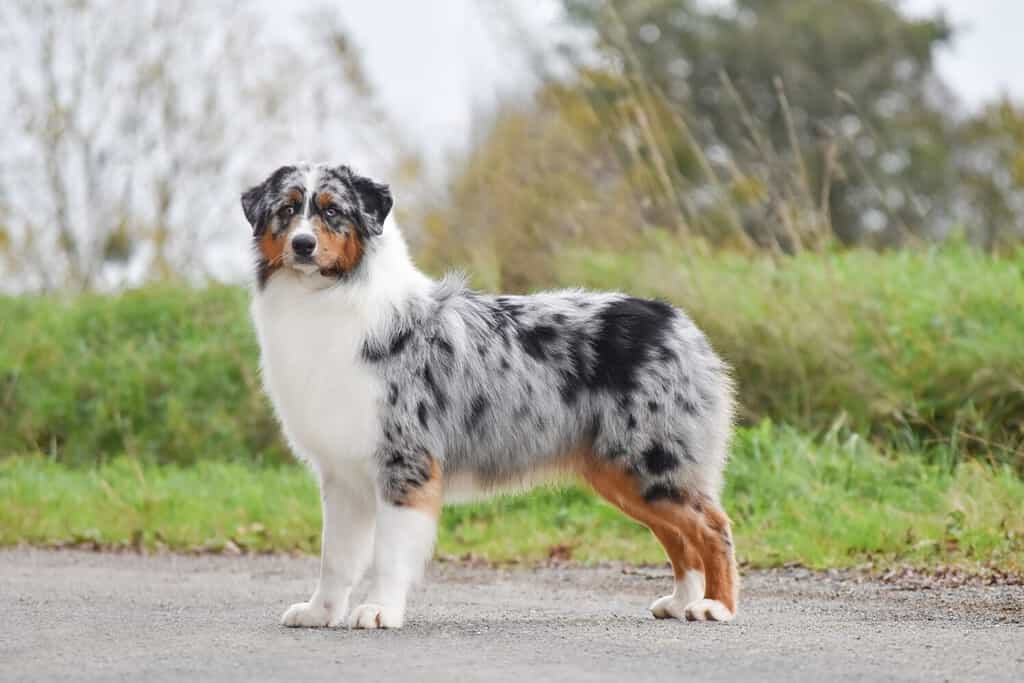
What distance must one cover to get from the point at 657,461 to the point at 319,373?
1460 millimetres

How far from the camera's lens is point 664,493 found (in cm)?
633

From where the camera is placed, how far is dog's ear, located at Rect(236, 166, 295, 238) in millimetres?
6082

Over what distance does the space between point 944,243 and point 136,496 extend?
7.11m

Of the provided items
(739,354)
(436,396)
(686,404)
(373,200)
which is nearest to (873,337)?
(739,354)

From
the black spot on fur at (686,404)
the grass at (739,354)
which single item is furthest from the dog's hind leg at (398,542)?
the grass at (739,354)

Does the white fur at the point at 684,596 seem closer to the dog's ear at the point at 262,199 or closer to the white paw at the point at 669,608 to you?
the white paw at the point at 669,608

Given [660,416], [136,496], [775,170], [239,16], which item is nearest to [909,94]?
[239,16]

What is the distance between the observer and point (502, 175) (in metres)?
13.4

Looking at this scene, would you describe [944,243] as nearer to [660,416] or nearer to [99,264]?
[660,416]

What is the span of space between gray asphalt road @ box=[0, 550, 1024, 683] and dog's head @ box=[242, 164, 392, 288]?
1.44m

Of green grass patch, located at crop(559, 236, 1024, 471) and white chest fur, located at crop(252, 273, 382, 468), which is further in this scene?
green grass patch, located at crop(559, 236, 1024, 471)

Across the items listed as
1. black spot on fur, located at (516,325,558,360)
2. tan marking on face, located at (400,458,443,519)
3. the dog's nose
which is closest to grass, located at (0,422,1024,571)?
black spot on fur, located at (516,325,558,360)

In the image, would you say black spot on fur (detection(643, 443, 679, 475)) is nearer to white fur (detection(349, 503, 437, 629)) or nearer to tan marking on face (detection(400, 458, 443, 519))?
tan marking on face (detection(400, 458, 443, 519))

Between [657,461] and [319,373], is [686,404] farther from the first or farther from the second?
[319,373]
